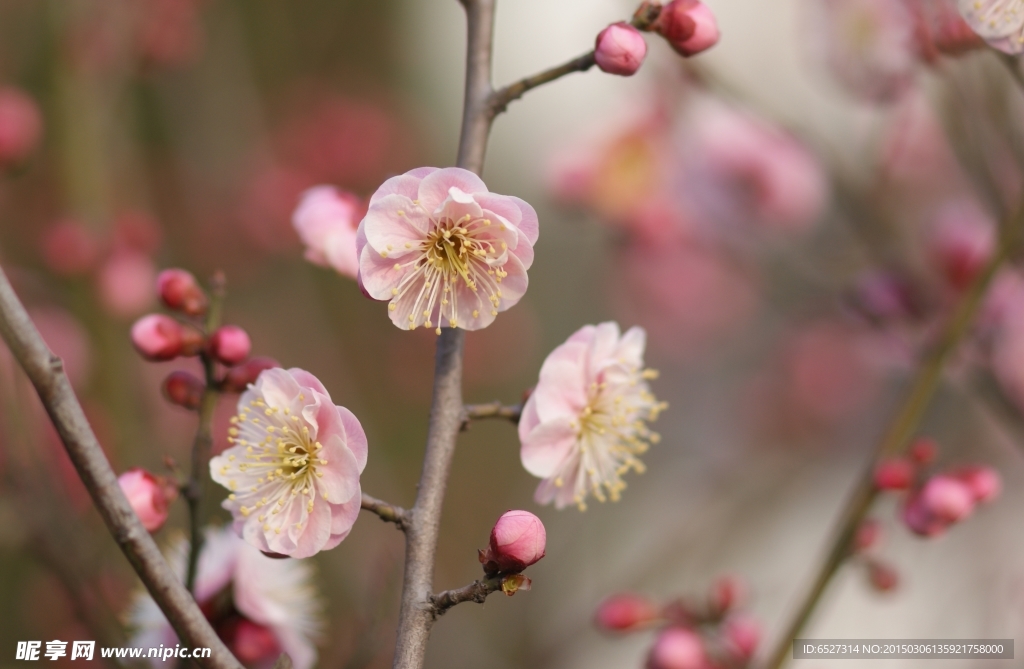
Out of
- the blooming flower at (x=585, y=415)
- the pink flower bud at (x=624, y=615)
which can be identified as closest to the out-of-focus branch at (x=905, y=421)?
the pink flower bud at (x=624, y=615)

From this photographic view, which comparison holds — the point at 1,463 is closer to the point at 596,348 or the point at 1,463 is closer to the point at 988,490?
the point at 596,348

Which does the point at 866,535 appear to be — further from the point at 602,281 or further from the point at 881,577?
the point at 602,281

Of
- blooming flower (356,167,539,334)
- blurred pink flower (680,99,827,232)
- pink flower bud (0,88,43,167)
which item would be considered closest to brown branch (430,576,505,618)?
blooming flower (356,167,539,334)

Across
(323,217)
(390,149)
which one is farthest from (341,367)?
(323,217)

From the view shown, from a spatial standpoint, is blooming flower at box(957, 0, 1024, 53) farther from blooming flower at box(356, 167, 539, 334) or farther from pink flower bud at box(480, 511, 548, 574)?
pink flower bud at box(480, 511, 548, 574)

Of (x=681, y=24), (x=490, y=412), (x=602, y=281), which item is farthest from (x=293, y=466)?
(x=602, y=281)

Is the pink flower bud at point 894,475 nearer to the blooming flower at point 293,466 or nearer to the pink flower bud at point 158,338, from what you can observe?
the blooming flower at point 293,466

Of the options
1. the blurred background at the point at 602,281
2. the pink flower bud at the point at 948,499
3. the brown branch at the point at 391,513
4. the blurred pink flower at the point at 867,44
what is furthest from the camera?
the blurred pink flower at the point at 867,44
